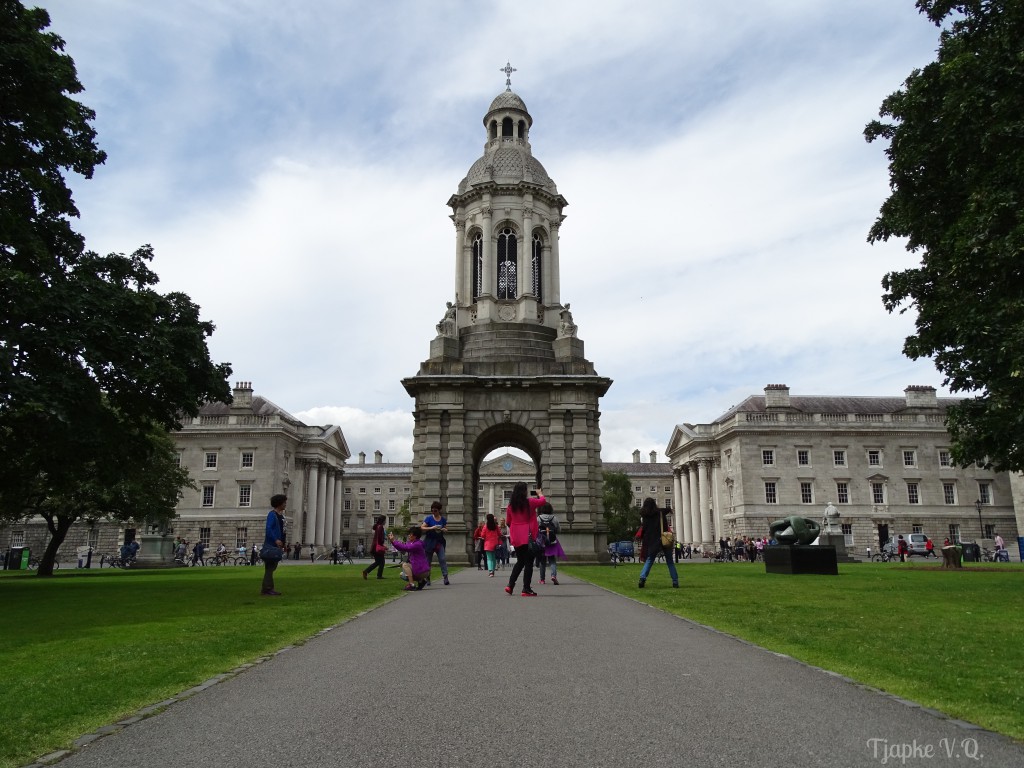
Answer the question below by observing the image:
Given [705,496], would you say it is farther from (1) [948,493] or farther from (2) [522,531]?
(2) [522,531]

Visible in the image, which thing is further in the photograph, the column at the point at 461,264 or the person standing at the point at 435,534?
the column at the point at 461,264

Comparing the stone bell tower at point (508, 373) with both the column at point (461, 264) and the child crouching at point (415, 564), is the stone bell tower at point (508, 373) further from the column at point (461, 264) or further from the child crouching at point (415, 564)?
the child crouching at point (415, 564)

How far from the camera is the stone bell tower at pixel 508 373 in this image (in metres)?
34.4

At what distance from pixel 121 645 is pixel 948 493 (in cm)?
7691

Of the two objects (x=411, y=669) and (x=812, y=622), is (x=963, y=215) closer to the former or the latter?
(x=812, y=622)

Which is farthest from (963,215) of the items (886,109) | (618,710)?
(618,710)

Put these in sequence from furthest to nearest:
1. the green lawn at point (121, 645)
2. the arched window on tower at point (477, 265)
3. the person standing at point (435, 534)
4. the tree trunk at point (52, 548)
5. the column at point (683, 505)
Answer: the column at point (683, 505), the arched window on tower at point (477, 265), the tree trunk at point (52, 548), the person standing at point (435, 534), the green lawn at point (121, 645)

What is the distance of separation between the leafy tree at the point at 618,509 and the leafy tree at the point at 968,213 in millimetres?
78462

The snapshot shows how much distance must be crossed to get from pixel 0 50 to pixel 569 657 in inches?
666

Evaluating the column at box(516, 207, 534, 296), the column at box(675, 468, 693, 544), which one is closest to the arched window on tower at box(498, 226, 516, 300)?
the column at box(516, 207, 534, 296)

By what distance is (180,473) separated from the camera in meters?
42.3

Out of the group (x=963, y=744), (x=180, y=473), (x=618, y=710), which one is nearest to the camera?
(x=963, y=744)

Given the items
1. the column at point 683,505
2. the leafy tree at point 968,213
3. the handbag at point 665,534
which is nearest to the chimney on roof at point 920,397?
the column at point 683,505

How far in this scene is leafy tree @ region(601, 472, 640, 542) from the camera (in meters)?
98.9
